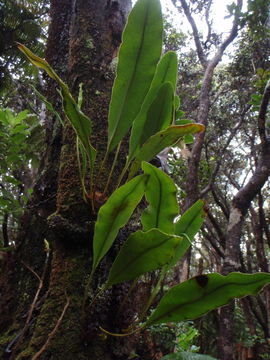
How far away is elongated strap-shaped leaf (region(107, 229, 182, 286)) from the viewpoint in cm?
59

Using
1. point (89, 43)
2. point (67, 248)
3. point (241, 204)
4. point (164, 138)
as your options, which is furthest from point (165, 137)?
point (241, 204)

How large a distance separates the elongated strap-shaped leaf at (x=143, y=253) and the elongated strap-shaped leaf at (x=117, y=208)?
0.04m

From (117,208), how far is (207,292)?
0.78 ft

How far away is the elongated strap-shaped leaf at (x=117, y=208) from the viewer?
23.8 inches

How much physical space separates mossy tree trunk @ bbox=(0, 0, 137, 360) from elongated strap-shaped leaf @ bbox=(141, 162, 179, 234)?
157 mm

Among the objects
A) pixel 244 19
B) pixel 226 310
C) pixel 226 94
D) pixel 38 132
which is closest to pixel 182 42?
pixel 226 94

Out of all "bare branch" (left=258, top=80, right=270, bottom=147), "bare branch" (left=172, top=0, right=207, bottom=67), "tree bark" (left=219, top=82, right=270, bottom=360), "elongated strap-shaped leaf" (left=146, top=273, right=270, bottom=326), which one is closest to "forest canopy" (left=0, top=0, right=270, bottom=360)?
"elongated strap-shaped leaf" (left=146, top=273, right=270, bottom=326)

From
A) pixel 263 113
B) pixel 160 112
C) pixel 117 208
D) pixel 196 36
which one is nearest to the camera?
pixel 117 208

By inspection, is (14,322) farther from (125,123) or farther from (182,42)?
(182,42)

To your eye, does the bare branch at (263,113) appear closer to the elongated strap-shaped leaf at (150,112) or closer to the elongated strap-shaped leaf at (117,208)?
the elongated strap-shaped leaf at (150,112)

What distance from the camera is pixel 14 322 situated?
87 centimetres

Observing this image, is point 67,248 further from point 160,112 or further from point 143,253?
point 160,112

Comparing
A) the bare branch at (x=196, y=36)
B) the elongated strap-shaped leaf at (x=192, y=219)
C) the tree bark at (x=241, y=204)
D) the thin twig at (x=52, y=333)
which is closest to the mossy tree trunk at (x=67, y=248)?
the thin twig at (x=52, y=333)

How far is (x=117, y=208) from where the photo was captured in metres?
0.62
